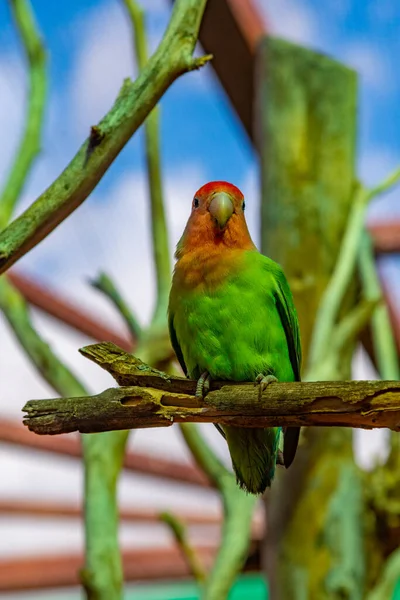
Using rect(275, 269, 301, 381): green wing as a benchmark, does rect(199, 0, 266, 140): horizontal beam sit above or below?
above

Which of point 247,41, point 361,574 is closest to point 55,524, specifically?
point 361,574

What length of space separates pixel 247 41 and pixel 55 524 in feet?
13.3

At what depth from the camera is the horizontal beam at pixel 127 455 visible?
16.9 ft

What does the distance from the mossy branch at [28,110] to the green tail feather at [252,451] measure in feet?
4.79

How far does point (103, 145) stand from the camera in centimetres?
179

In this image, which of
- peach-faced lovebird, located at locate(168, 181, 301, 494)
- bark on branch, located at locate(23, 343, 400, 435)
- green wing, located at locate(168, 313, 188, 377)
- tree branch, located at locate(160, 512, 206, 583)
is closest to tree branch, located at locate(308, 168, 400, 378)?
tree branch, located at locate(160, 512, 206, 583)

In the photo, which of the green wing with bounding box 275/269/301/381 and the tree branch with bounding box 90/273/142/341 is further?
the tree branch with bounding box 90/273/142/341

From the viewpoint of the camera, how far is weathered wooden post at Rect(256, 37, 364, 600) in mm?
3467

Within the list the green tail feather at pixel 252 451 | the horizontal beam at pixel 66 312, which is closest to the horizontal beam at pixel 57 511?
the horizontal beam at pixel 66 312

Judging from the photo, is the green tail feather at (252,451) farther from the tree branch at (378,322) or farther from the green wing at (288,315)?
the tree branch at (378,322)

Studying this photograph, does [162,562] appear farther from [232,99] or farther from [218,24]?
[218,24]

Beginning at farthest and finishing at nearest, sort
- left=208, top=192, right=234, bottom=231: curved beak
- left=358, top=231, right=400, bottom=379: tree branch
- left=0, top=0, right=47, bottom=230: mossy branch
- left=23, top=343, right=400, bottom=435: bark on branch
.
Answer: left=358, top=231, right=400, bottom=379: tree branch → left=0, top=0, right=47, bottom=230: mossy branch → left=208, top=192, right=234, bottom=231: curved beak → left=23, top=343, right=400, bottom=435: bark on branch

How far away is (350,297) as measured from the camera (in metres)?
4.04

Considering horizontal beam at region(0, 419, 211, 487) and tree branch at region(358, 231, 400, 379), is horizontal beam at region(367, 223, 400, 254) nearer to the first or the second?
tree branch at region(358, 231, 400, 379)
